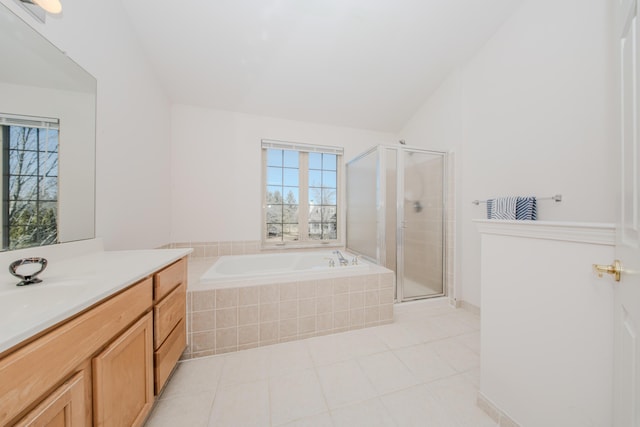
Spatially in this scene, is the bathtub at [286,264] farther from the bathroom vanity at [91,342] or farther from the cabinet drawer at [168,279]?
the bathroom vanity at [91,342]

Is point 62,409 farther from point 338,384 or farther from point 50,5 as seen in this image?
point 50,5

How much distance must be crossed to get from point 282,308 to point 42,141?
1.68 meters

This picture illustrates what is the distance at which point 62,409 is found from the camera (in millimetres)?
587

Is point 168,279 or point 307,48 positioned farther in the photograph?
point 307,48

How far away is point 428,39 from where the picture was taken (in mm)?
2070

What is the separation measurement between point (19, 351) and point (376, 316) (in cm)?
199

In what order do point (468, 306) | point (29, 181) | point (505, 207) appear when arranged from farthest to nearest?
point (468, 306)
point (505, 207)
point (29, 181)

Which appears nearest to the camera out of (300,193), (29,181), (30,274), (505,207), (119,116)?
(30,274)

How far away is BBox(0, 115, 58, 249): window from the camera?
917mm

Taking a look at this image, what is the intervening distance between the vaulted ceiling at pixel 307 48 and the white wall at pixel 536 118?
0.33m

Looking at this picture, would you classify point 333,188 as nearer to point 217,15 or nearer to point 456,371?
point 217,15

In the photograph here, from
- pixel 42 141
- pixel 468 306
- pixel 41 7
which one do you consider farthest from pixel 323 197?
pixel 41 7

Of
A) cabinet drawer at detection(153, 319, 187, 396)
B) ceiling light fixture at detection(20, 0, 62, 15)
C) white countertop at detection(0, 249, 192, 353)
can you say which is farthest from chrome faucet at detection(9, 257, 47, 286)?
ceiling light fixture at detection(20, 0, 62, 15)

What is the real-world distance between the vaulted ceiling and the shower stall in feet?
2.73
